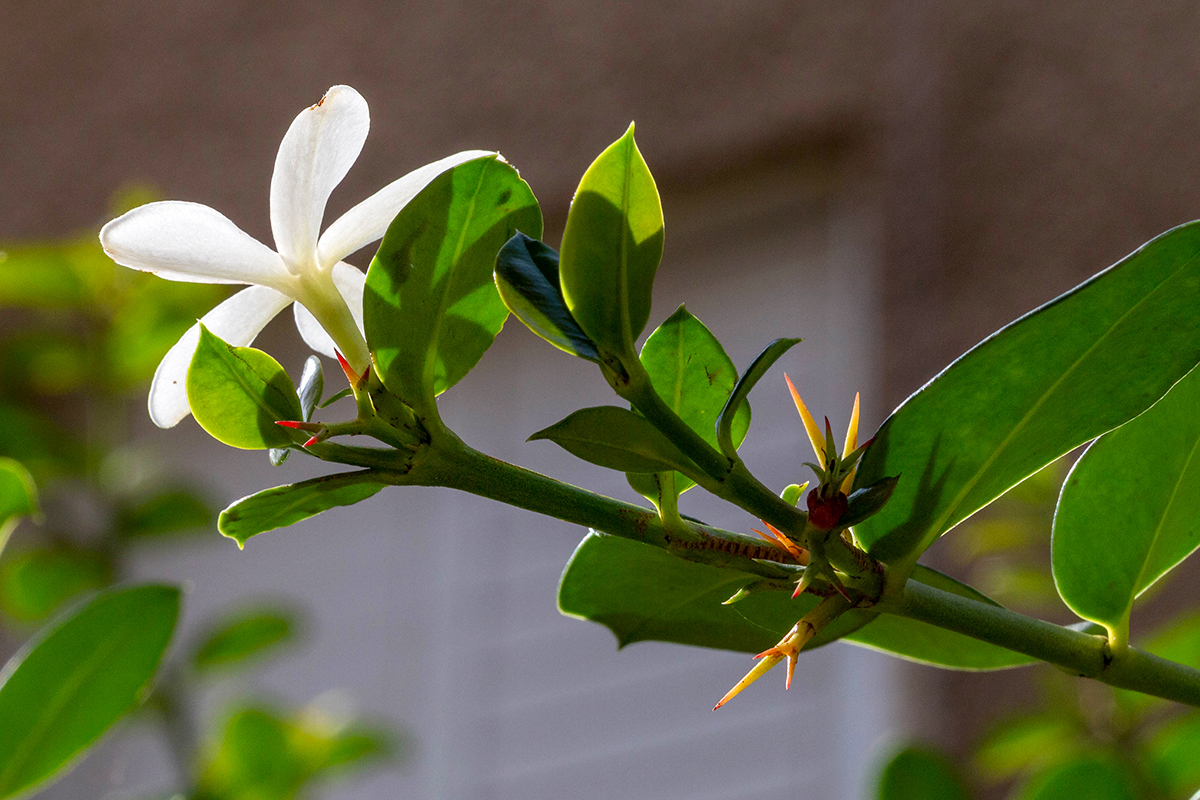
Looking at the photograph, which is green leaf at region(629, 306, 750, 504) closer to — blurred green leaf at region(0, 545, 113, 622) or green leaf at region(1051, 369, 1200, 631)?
green leaf at region(1051, 369, 1200, 631)

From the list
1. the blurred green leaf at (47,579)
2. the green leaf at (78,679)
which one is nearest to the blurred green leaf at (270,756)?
the blurred green leaf at (47,579)

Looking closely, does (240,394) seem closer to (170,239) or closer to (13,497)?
(170,239)

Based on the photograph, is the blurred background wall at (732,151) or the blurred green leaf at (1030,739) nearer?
the blurred green leaf at (1030,739)

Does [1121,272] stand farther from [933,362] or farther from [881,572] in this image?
[933,362]

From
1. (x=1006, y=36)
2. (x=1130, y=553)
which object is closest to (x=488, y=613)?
(x=1006, y=36)

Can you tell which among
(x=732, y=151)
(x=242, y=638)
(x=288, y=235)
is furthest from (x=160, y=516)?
(x=732, y=151)

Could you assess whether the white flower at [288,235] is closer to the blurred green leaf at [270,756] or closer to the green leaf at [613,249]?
the green leaf at [613,249]

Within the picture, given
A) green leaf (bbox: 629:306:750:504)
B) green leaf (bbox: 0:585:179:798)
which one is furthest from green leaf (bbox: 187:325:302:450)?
green leaf (bbox: 0:585:179:798)
